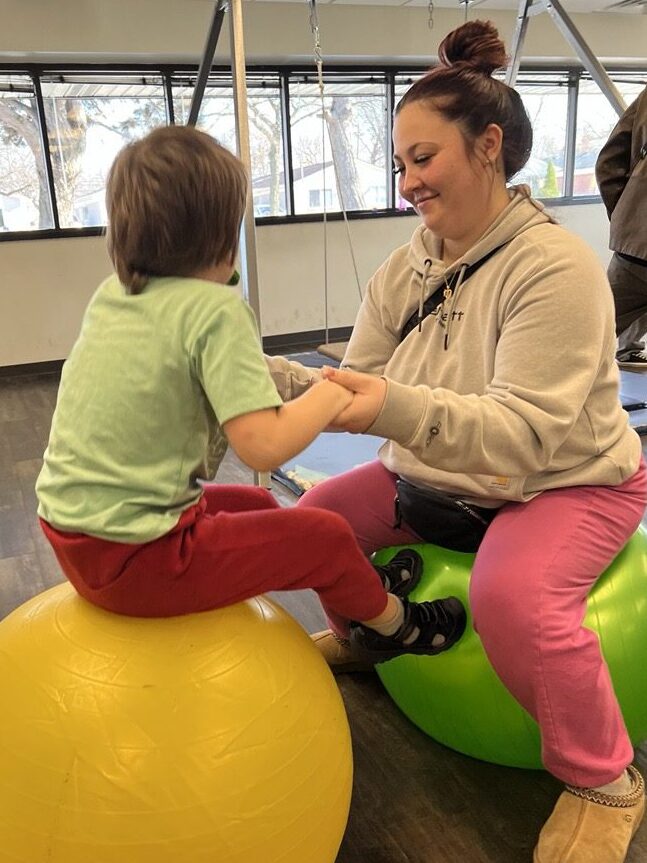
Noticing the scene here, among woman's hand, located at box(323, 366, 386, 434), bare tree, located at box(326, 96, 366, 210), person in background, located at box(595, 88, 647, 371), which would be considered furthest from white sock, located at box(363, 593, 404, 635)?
bare tree, located at box(326, 96, 366, 210)

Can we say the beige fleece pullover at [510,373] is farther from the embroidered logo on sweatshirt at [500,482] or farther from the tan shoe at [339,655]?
the tan shoe at [339,655]

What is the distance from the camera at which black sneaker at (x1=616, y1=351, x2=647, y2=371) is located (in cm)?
425

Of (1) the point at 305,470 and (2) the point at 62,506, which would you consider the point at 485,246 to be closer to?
(2) the point at 62,506

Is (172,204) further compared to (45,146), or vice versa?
(45,146)

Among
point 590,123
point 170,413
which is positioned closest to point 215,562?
point 170,413

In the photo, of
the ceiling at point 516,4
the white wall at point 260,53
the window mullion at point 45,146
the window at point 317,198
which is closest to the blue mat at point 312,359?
the white wall at point 260,53

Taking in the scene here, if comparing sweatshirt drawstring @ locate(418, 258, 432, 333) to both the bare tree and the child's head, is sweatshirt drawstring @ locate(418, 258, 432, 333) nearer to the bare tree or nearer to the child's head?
the child's head

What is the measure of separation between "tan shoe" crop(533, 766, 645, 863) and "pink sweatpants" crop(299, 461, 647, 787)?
43 millimetres

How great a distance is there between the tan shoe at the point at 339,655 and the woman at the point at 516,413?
1.20 feet

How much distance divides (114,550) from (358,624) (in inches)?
19.5

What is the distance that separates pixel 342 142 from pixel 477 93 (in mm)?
4497

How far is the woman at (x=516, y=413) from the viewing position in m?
1.14

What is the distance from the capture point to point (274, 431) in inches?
37.9

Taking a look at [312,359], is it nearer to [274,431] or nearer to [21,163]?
[21,163]
